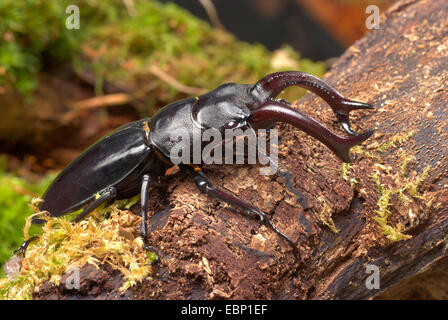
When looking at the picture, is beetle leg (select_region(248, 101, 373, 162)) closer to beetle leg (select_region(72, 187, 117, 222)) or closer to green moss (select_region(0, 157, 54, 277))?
beetle leg (select_region(72, 187, 117, 222))

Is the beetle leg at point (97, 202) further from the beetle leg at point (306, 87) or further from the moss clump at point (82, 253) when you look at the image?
the beetle leg at point (306, 87)

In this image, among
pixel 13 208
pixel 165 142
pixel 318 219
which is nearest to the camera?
pixel 318 219

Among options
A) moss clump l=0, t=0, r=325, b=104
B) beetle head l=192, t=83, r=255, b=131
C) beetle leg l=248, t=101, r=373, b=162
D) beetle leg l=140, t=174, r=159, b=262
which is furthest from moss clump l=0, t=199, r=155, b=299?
moss clump l=0, t=0, r=325, b=104

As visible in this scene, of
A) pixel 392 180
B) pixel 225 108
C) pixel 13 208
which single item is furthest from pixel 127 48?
pixel 392 180

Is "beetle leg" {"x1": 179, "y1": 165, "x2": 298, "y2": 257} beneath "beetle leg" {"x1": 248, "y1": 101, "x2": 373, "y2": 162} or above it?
beneath

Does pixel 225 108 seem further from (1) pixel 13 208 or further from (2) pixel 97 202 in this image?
(1) pixel 13 208

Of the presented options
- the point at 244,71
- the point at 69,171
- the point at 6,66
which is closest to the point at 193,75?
the point at 244,71
